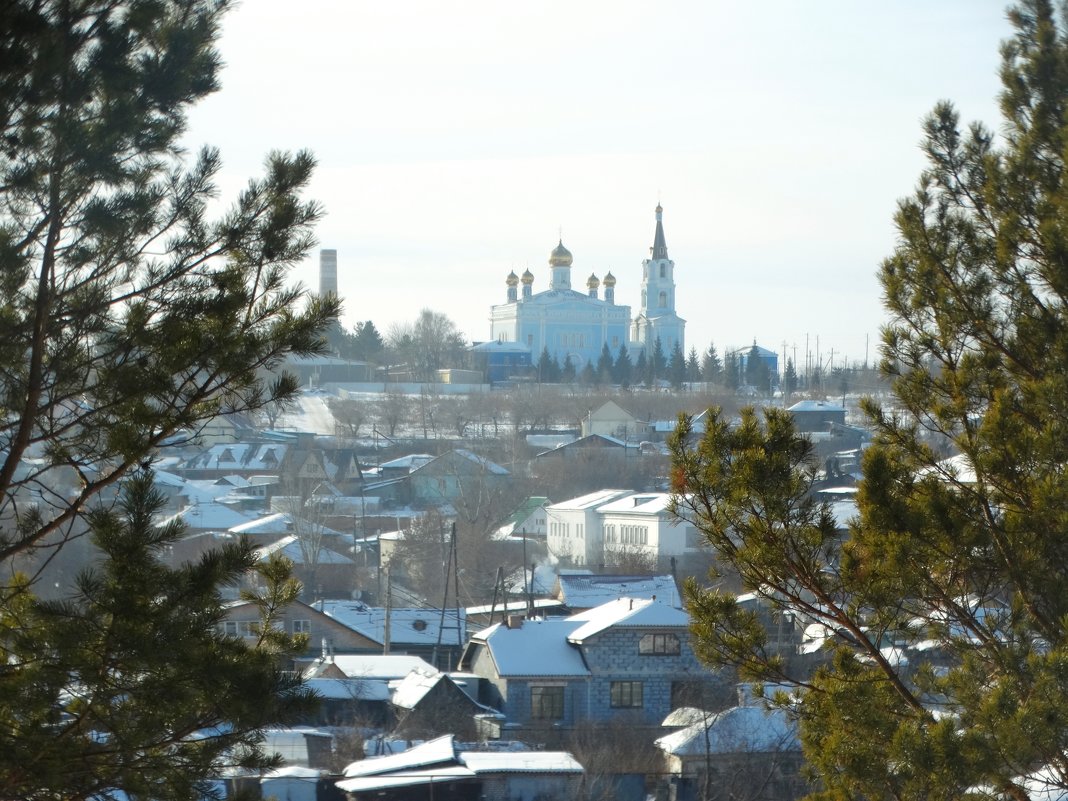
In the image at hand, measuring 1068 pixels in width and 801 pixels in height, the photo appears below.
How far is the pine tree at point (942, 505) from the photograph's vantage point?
16.1 ft

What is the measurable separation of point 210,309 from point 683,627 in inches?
631

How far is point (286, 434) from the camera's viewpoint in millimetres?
61375

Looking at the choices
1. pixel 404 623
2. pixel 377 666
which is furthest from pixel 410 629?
pixel 377 666

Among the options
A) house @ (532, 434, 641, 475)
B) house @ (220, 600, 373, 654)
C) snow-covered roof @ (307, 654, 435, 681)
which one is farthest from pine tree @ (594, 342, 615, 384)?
snow-covered roof @ (307, 654, 435, 681)

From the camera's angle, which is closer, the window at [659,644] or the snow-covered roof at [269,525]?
the window at [659,644]

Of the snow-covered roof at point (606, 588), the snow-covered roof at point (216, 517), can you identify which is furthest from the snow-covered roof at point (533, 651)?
the snow-covered roof at point (216, 517)

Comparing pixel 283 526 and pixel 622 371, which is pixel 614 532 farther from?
pixel 622 371

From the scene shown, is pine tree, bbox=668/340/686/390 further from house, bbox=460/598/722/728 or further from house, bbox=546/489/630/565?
house, bbox=460/598/722/728

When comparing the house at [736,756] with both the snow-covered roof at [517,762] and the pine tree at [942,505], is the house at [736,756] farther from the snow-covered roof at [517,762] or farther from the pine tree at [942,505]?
the pine tree at [942,505]

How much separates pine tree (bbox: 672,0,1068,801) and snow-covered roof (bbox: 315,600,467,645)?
59.2ft

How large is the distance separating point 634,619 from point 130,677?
1619 centimetres

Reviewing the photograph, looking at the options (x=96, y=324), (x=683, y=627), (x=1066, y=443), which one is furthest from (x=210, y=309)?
(x=683, y=627)

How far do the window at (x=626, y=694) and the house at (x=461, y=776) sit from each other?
5.11 m

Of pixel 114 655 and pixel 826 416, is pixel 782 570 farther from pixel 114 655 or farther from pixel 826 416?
pixel 826 416
